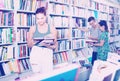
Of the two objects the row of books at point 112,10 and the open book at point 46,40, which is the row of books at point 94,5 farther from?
the open book at point 46,40

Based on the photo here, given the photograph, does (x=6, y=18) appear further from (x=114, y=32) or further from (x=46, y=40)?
(x=114, y=32)

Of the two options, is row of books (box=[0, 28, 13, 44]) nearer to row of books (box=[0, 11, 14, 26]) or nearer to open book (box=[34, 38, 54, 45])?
row of books (box=[0, 11, 14, 26])

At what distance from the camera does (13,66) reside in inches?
162

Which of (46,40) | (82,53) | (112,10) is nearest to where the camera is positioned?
(46,40)

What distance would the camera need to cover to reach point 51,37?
3.06 m

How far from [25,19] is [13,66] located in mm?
910

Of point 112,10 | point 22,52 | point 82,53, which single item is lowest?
point 82,53

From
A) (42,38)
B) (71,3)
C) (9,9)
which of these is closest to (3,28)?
(9,9)

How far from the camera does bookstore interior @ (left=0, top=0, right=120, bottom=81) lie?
0.95 m

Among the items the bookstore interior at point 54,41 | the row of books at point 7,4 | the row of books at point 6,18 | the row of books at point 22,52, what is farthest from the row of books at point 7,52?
the row of books at point 7,4

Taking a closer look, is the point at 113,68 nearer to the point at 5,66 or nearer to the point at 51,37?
the point at 51,37

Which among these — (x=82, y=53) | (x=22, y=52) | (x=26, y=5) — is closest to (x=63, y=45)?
(x=82, y=53)

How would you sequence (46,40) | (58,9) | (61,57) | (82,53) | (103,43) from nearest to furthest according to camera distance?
(46,40) < (103,43) < (58,9) < (61,57) < (82,53)

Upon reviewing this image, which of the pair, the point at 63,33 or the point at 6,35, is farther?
the point at 63,33
